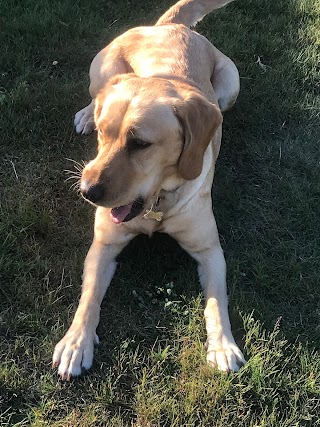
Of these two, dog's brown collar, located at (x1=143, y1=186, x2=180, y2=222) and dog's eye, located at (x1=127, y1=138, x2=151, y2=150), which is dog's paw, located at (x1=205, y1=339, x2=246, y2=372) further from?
dog's eye, located at (x1=127, y1=138, x2=151, y2=150)

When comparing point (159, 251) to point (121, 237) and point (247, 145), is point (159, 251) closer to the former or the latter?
point (121, 237)

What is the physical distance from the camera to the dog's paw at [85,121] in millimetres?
4059

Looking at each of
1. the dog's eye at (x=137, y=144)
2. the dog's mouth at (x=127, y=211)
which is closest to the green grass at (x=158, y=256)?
the dog's mouth at (x=127, y=211)

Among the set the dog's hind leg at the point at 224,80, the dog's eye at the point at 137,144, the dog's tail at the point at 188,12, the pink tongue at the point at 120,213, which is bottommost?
the dog's hind leg at the point at 224,80

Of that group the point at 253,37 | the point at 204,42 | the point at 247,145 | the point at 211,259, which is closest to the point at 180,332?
the point at 211,259

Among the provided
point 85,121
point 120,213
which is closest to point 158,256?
point 120,213

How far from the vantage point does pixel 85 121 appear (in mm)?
4074

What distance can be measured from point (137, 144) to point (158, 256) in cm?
95

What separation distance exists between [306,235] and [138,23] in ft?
8.68

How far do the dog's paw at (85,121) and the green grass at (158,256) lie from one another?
69 mm

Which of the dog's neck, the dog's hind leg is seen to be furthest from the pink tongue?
the dog's hind leg

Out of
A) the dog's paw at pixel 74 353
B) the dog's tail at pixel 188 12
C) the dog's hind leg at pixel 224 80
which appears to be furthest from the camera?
the dog's tail at pixel 188 12

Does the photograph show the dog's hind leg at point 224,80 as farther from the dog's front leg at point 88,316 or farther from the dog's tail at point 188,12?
the dog's front leg at point 88,316

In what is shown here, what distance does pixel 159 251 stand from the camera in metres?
3.46
